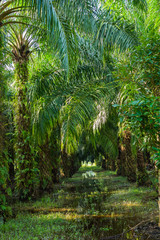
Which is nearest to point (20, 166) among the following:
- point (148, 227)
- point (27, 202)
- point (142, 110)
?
point (27, 202)

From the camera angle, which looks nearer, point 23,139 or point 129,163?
point 23,139

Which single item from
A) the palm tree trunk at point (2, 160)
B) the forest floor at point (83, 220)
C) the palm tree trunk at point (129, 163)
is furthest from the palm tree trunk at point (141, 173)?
the palm tree trunk at point (2, 160)

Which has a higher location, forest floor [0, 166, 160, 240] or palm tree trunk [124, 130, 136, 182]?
palm tree trunk [124, 130, 136, 182]

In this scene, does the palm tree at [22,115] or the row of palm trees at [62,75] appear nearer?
the row of palm trees at [62,75]

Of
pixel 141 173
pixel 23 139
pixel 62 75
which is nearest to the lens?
pixel 62 75

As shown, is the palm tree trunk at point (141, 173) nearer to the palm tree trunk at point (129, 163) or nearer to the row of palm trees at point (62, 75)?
the palm tree trunk at point (129, 163)

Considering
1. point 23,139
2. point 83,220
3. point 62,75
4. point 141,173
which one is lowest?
point 83,220

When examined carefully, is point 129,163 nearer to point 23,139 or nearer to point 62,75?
point 23,139

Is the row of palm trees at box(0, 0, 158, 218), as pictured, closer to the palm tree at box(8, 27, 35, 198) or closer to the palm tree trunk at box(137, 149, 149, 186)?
the palm tree at box(8, 27, 35, 198)

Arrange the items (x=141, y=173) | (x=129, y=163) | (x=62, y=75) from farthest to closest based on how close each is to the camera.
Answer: (x=129, y=163), (x=141, y=173), (x=62, y=75)

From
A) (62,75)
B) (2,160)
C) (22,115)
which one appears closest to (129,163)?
(22,115)

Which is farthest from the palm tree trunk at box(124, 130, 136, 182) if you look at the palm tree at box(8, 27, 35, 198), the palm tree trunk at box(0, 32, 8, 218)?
the palm tree trunk at box(0, 32, 8, 218)

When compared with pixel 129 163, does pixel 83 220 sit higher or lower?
lower

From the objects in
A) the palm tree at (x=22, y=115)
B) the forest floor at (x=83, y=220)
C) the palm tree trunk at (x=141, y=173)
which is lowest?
the forest floor at (x=83, y=220)
